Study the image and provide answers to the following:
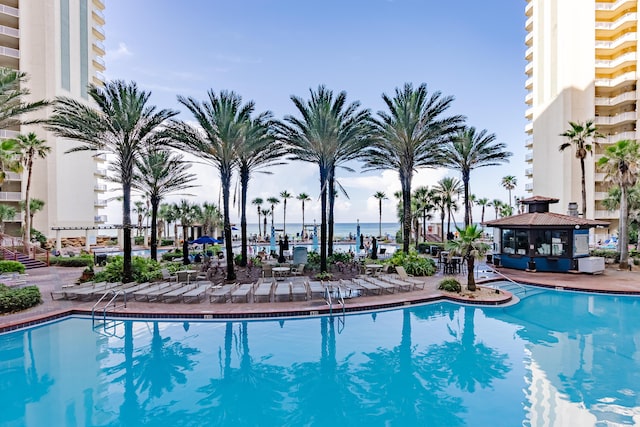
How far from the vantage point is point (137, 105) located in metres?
15.2

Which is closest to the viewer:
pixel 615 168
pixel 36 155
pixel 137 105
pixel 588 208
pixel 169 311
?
pixel 169 311

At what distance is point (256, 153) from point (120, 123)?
22.3 ft

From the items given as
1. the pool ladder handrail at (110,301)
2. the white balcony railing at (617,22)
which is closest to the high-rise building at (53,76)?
the pool ladder handrail at (110,301)

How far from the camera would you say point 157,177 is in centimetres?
2194

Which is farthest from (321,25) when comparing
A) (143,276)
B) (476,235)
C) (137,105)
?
(143,276)

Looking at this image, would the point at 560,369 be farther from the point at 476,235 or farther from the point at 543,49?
the point at 543,49

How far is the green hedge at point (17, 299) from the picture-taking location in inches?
436

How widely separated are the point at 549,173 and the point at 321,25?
35.0 meters

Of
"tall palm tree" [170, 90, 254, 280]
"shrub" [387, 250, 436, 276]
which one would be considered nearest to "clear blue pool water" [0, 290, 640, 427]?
"shrub" [387, 250, 436, 276]

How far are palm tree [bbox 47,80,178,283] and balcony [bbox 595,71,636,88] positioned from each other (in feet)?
154

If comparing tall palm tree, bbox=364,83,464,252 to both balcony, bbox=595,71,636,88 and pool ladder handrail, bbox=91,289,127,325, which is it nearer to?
pool ladder handrail, bbox=91,289,127,325

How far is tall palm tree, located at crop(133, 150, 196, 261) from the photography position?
21.7m

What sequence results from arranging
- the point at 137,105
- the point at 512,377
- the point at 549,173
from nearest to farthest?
1. the point at 512,377
2. the point at 137,105
3. the point at 549,173

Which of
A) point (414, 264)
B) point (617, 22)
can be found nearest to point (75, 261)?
point (414, 264)
